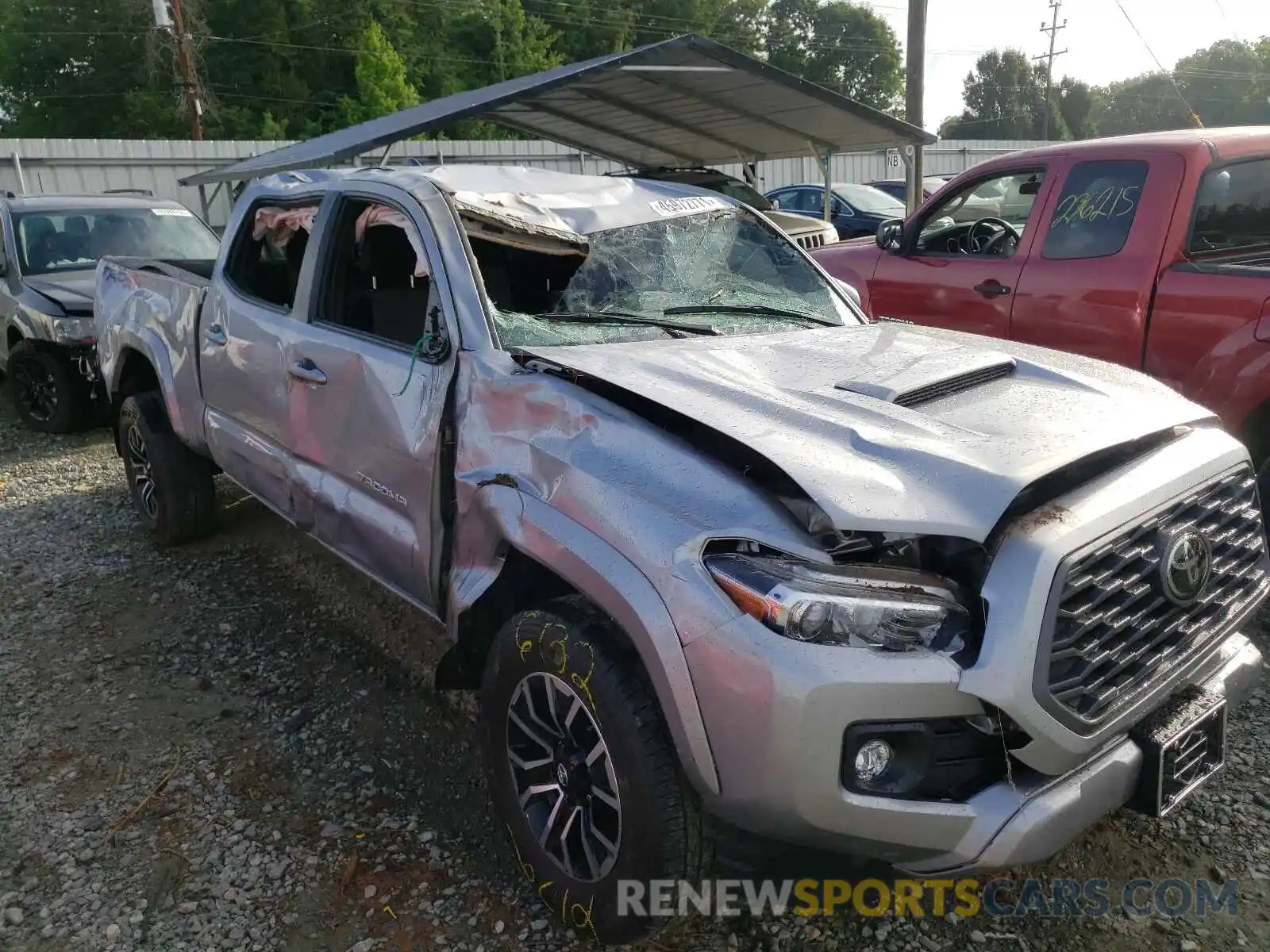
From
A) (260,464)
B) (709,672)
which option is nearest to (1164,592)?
(709,672)

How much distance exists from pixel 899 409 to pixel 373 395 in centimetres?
163

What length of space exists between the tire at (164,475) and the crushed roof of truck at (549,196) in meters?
1.57

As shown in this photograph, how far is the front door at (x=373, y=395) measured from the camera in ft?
9.55

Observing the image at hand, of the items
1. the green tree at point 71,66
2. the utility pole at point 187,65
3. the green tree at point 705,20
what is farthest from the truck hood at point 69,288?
the green tree at point 705,20

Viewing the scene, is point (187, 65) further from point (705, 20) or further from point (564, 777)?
point (705, 20)

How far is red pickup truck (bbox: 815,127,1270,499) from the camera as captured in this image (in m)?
4.12

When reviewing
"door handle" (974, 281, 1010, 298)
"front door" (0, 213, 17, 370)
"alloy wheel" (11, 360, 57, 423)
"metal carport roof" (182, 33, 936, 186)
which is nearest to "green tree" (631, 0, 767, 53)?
"metal carport roof" (182, 33, 936, 186)

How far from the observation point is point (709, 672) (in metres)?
1.95

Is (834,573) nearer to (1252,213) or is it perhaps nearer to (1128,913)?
(1128,913)

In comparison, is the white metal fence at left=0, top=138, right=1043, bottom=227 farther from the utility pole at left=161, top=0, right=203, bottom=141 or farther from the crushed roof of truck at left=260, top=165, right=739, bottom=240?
the crushed roof of truck at left=260, top=165, right=739, bottom=240

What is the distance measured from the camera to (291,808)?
9.98 feet

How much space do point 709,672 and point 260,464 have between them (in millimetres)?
2589

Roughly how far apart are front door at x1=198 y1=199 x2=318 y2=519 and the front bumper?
7.71 feet

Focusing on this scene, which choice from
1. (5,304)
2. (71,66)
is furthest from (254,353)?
(71,66)
